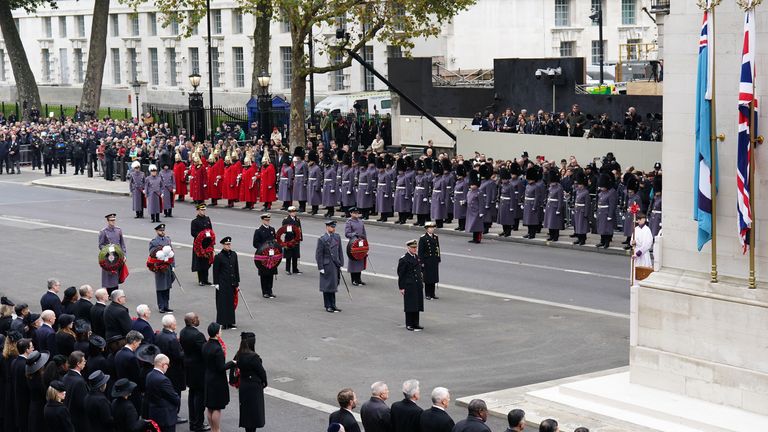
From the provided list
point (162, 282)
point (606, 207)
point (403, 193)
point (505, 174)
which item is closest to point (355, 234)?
Result: point (162, 282)

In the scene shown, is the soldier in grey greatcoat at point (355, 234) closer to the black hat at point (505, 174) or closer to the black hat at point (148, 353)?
the black hat at point (505, 174)

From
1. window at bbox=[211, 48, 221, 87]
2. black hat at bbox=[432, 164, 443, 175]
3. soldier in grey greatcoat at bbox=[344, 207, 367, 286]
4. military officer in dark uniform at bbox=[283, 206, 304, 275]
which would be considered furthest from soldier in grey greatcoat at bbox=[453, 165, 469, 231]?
window at bbox=[211, 48, 221, 87]

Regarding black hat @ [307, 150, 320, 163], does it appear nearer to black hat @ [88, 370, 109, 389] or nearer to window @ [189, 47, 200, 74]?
black hat @ [88, 370, 109, 389]

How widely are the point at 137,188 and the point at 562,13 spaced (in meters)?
33.8

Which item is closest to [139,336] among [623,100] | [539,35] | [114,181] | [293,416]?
[293,416]

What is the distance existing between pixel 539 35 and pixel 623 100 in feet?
83.2

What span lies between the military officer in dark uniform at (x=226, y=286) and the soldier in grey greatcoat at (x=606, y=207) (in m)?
9.92

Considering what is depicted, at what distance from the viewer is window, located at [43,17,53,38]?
278 ft

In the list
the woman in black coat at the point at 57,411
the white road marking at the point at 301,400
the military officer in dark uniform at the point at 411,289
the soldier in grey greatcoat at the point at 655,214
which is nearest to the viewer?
the woman in black coat at the point at 57,411

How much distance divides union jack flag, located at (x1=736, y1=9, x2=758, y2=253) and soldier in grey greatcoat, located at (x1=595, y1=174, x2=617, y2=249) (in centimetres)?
1375

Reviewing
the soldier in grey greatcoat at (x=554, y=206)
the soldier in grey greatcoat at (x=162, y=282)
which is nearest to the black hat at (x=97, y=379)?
the soldier in grey greatcoat at (x=162, y=282)

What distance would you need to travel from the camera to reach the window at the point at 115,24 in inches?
3091

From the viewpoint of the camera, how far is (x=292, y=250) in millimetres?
26922

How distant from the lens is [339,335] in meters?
21.7
